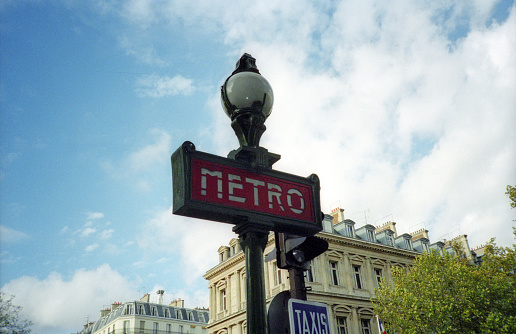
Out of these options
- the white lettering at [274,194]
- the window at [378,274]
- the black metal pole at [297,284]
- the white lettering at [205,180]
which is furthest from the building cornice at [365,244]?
the white lettering at [205,180]

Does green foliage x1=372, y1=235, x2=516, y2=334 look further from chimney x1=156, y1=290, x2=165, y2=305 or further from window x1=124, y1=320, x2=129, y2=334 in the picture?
chimney x1=156, y1=290, x2=165, y2=305

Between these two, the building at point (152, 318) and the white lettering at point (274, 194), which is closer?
the white lettering at point (274, 194)

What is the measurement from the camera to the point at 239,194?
3396 mm

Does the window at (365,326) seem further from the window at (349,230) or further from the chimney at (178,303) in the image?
the chimney at (178,303)

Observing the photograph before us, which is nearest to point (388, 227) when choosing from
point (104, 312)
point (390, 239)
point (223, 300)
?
point (390, 239)

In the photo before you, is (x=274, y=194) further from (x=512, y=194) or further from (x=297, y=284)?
(x=512, y=194)

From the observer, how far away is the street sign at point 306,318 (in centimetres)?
297

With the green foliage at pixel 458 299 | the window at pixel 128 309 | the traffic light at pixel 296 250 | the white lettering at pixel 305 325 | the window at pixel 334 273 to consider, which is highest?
the window at pixel 128 309

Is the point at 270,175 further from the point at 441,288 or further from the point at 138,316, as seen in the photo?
the point at 138,316

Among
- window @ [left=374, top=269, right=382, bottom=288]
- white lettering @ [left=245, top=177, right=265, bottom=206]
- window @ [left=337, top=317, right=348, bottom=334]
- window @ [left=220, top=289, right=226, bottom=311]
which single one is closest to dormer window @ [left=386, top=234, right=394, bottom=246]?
window @ [left=374, top=269, right=382, bottom=288]

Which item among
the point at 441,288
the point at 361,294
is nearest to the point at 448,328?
the point at 441,288

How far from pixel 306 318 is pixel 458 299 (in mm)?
23627

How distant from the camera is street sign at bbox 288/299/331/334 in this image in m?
2.97

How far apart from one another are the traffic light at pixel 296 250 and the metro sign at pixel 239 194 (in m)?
0.08
